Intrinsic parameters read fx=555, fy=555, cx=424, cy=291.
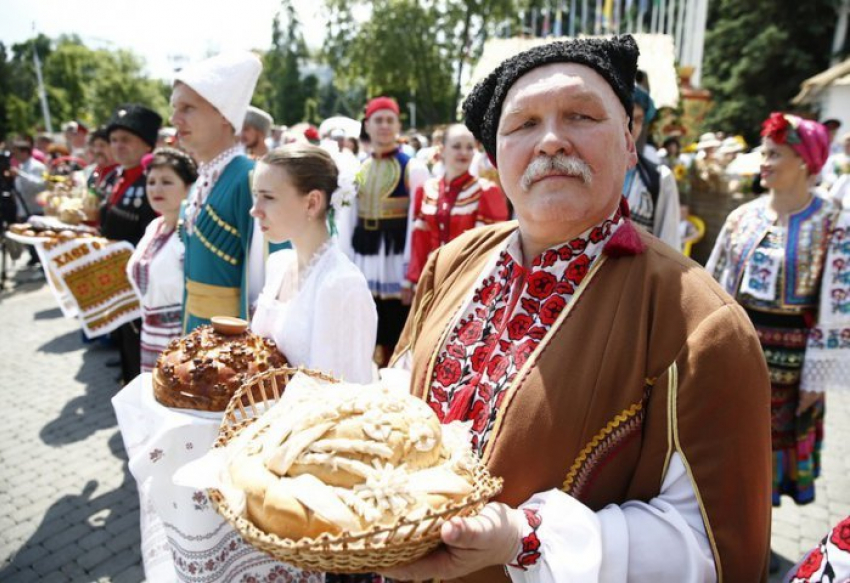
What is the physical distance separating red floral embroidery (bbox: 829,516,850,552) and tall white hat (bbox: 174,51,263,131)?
3397 millimetres

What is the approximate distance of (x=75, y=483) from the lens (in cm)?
410

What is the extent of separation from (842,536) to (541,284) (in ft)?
2.69

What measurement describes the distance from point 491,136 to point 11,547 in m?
3.85

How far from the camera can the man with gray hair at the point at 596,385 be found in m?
1.15

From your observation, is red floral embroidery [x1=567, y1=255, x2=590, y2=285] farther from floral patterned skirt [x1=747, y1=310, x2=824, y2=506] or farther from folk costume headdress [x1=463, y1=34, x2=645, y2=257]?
floral patterned skirt [x1=747, y1=310, x2=824, y2=506]

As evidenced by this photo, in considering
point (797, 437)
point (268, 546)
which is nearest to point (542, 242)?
point (268, 546)

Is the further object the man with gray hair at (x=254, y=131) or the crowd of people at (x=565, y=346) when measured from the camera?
the man with gray hair at (x=254, y=131)

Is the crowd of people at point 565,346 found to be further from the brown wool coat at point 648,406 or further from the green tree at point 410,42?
the green tree at point 410,42

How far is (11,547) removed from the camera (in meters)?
3.41

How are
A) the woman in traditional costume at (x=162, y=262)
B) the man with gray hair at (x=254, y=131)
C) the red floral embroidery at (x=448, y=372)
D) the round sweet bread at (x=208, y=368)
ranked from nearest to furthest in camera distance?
1. the red floral embroidery at (x=448, y=372)
2. the round sweet bread at (x=208, y=368)
3. the woman in traditional costume at (x=162, y=262)
4. the man with gray hair at (x=254, y=131)

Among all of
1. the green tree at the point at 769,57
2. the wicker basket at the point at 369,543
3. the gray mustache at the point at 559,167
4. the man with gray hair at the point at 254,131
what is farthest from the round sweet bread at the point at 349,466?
the green tree at the point at 769,57

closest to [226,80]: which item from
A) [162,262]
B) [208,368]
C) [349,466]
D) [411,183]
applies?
[162,262]

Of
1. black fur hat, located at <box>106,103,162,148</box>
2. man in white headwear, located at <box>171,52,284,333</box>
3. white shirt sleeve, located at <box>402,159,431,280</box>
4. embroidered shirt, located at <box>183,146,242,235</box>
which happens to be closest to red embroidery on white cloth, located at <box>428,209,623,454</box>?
man in white headwear, located at <box>171,52,284,333</box>

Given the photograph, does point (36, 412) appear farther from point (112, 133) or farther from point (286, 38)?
point (286, 38)
